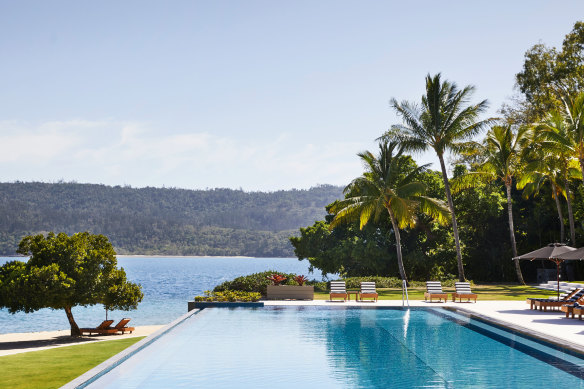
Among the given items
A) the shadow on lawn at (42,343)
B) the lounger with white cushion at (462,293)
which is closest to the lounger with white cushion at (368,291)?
the lounger with white cushion at (462,293)

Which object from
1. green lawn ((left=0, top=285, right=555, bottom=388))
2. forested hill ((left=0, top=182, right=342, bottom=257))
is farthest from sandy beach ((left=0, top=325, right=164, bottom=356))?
forested hill ((left=0, top=182, right=342, bottom=257))

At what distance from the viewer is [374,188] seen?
31.7 meters

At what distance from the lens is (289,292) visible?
930 inches

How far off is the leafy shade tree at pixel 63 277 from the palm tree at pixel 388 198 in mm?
12728

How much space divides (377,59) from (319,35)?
3.55m

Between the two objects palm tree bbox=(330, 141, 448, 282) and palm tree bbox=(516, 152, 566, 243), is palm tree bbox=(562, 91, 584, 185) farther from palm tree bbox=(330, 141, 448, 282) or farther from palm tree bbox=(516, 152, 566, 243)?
palm tree bbox=(330, 141, 448, 282)

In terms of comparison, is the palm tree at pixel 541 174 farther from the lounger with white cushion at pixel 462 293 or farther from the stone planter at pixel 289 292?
the stone planter at pixel 289 292

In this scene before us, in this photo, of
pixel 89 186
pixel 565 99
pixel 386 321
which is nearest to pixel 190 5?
pixel 386 321

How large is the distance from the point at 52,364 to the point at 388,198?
65.3 ft

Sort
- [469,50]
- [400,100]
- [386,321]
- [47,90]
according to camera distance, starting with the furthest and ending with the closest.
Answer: [47,90] → [400,100] → [469,50] → [386,321]

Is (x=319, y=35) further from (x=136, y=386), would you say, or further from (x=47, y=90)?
(x=136, y=386)

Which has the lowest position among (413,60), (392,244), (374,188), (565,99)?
(392,244)

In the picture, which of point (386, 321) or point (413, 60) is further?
point (413, 60)

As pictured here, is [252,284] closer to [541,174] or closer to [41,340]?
[41,340]
